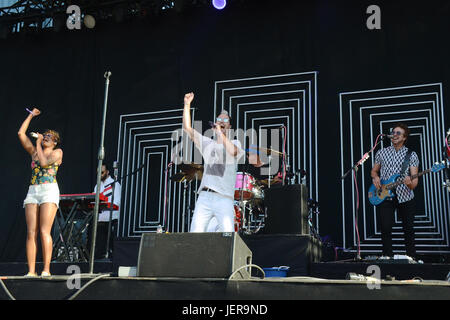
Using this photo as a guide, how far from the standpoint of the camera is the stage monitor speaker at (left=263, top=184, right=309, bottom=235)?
4.81 metres

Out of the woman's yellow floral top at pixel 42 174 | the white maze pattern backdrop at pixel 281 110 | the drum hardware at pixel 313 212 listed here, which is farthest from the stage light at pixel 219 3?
the woman's yellow floral top at pixel 42 174

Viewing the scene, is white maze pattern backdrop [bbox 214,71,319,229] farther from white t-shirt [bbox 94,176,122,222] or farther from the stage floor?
the stage floor

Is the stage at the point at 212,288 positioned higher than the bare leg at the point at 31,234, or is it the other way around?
the bare leg at the point at 31,234

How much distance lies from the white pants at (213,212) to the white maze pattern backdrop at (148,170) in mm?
3656

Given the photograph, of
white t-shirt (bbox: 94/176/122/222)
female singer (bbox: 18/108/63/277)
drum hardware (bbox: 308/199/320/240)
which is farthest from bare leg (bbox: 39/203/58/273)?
drum hardware (bbox: 308/199/320/240)

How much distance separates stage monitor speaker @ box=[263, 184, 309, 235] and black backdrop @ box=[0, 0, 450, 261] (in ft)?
5.83

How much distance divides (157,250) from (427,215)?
4.64 m

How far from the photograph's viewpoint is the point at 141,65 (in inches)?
328

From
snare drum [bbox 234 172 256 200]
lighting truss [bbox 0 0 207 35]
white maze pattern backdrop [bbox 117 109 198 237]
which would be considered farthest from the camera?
lighting truss [bbox 0 0 207 35]

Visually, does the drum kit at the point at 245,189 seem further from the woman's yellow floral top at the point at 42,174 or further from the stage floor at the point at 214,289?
the stage floor at the point at 214,289

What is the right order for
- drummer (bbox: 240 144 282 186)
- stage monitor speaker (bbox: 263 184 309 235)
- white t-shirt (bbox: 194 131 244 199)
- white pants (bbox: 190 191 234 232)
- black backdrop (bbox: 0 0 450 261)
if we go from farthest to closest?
1. black backdrop (bbox: 0 0 450 261)
2. drummer (bbox: 240 144 282 186)
3. stage monitor speaker (bbox: 263 184 309 235)
4. white t-shirt (bbox: 194 131 244 199)
5. white pants (bbox: 190 191 234 232)

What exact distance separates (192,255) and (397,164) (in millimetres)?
3483

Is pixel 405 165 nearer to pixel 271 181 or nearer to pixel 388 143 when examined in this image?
pixel 388 143

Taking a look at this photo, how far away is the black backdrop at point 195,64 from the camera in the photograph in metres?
6.79
